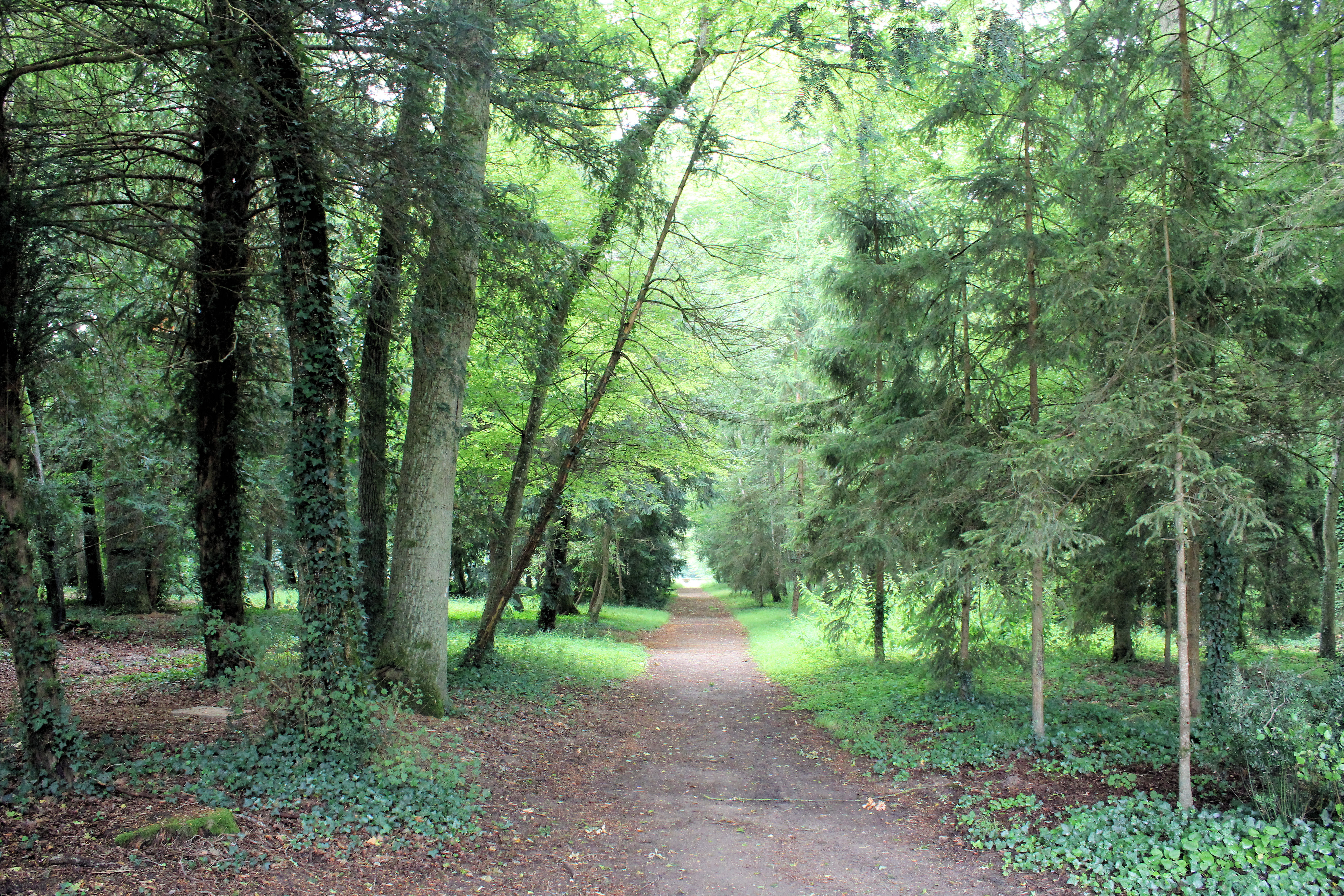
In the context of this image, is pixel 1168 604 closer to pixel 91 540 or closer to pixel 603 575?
pixel 603 575

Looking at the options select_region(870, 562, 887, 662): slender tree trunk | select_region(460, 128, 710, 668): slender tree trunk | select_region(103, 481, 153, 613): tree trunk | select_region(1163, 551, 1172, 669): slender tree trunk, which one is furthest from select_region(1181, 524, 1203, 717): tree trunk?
select_region(103, 481, 153, 613): tree trunk

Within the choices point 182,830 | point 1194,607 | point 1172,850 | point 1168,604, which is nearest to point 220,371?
point 182,830

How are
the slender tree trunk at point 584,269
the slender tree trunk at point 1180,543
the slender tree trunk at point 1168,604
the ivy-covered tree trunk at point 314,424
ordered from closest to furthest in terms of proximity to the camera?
the slender tree trunk at point 1180,543 < the ivy-covered tree trunk at point 314,424 < the slender tree trunk at point 584,269 < the slender tree trunk at point 1168,604

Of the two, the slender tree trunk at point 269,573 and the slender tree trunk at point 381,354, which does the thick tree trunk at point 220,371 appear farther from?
the slender tree trunk at point 269,573

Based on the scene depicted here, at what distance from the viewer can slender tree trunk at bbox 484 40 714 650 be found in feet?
29.4

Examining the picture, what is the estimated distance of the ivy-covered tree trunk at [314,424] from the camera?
19.4 feet

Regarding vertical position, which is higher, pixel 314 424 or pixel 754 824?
pixel 314 424

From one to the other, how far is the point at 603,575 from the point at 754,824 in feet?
48.3

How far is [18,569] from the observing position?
486cm

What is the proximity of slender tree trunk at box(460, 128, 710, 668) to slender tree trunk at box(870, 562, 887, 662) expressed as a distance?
4.80 m

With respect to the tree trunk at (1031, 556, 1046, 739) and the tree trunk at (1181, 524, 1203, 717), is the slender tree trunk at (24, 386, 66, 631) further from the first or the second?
the tree trunk at (1181, 524, 1203, 717)

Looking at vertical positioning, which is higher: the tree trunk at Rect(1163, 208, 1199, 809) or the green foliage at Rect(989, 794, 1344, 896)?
the tree trunk at Rect(1163, 208, 1199, 809)

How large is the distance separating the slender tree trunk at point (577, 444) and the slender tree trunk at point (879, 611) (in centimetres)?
480

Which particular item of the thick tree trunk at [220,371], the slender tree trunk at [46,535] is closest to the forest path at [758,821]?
the thick tree trunk at [220,371]
